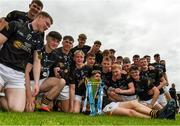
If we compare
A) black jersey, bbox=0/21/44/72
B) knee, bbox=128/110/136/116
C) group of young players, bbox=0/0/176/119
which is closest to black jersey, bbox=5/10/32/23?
group of young players, bbox=0/0/176/119

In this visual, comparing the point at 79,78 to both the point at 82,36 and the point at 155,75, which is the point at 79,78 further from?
the point at 155,75

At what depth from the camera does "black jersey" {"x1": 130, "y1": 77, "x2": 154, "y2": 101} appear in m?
10.4

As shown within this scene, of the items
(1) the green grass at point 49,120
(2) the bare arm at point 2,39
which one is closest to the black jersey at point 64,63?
(2) the bare arm at point 2,39

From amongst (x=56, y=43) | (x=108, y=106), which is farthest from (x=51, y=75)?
(x=108, y=106)

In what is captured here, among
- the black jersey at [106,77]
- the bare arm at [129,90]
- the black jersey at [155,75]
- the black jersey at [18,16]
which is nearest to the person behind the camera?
the black jersey at [18,16]

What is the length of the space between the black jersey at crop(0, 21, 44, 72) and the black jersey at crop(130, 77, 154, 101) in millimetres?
3619

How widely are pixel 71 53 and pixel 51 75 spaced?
1.20m

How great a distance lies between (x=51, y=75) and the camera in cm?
992

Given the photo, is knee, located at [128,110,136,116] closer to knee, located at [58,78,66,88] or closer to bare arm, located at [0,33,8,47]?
knee, located at [58,78,66,88]

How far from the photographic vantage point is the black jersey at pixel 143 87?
34.2 ft

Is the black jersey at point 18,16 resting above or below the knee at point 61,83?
above

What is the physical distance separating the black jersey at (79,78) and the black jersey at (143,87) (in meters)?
1.39

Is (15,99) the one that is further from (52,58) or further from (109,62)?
(109,62)

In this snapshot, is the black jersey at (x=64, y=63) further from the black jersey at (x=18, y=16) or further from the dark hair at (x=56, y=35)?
the black jersey at (x=18, y=16)
